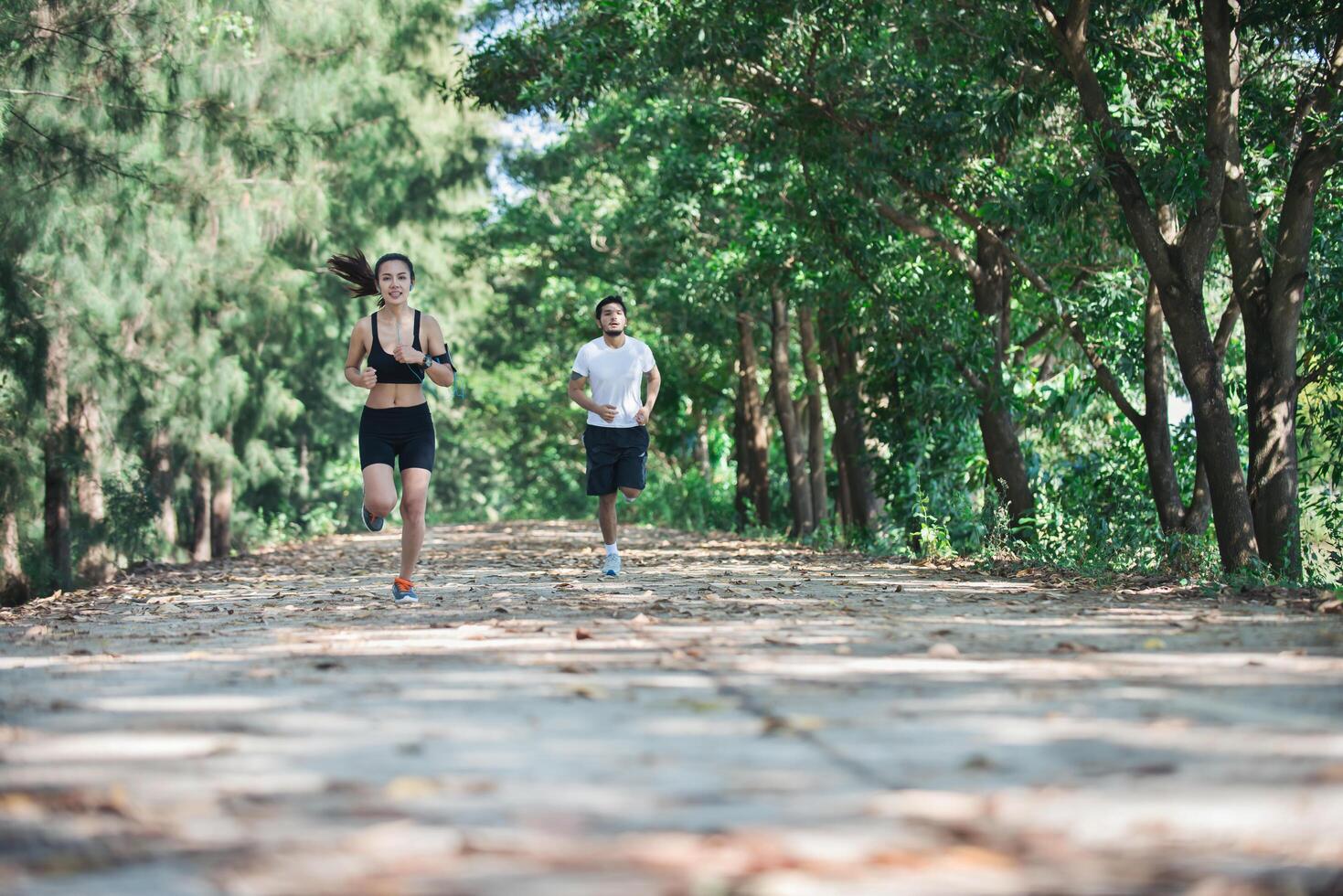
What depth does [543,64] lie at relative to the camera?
15578mm

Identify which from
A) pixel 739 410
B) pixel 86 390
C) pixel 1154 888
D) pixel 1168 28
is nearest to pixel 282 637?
pixel 1154 888

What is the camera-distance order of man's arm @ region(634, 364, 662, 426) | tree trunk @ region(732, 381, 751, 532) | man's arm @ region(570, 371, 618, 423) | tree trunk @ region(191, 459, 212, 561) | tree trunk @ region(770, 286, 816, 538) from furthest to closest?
tree trunk @ region(732, 381, 751, 532)
tree trunk @ region(191, 459, 212, 561)
tree trunk @ region(770, 286, 816, 538)
man's arm @ region(634, 364, 662, 426)
man's arm @ region(570, 371, 618, 423)

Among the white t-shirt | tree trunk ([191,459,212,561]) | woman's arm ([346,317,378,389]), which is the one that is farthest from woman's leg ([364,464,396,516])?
tree trunk ([191,459,212,561])

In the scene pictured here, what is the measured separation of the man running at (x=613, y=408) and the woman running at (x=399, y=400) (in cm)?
208

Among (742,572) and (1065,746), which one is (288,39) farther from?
(1065,746)

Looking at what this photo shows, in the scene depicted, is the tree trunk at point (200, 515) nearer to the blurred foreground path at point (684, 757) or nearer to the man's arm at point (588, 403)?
the man's arm at point (588, 403)

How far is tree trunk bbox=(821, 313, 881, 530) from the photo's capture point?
1878 centimetres

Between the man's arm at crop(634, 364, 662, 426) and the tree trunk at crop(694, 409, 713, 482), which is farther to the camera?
the tree trunk at crop(694, 409, 713, 482)

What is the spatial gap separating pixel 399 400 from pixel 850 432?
11.2 metres

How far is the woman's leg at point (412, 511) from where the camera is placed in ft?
29.8

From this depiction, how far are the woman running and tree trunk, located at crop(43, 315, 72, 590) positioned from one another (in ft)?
36.9

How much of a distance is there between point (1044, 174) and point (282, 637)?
8.37 m

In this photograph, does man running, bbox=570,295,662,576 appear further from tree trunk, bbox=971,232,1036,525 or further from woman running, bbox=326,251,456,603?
tree trunk, bbox=971,232,1036,525

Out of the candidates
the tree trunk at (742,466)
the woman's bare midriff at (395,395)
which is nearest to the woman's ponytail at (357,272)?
the woman's bare midriff at (395,395)
